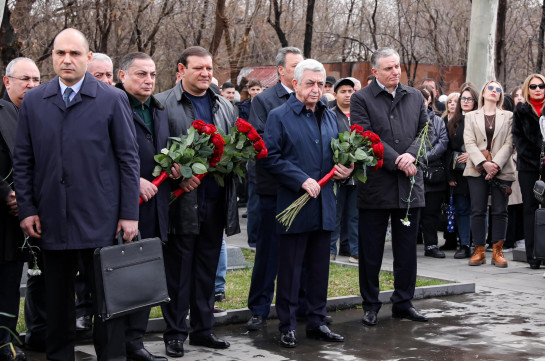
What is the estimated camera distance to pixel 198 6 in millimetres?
26609

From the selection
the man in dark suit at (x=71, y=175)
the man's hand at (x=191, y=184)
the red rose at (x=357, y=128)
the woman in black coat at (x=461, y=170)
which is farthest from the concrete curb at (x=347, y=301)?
the woman in black coat at (x=461, y=170)

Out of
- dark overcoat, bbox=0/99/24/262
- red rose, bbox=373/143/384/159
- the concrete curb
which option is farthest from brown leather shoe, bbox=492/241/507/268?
dark overcoat, bbox=0/99/24/262

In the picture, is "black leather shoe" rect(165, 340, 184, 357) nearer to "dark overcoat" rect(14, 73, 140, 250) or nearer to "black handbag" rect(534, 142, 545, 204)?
"dark overcoat" rect(14, 73, 140, 250)

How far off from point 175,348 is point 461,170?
6.82 meters

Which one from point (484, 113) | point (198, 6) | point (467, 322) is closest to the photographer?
point (467, 322)

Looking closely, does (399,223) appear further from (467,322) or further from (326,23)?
(326,23)

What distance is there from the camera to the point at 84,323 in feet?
24.4

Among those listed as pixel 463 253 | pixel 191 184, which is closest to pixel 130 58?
pixel 191 184

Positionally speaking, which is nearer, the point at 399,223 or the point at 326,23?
the point at 399,223

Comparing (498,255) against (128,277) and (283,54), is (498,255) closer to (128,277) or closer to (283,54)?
(283,54)

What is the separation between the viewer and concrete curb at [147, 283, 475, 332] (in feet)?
25.5

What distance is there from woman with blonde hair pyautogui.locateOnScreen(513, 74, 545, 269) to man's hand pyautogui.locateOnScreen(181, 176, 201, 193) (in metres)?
5.95

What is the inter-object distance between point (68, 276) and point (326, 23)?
3026 centimetres

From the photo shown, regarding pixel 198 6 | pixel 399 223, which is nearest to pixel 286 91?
pixel 399 223
